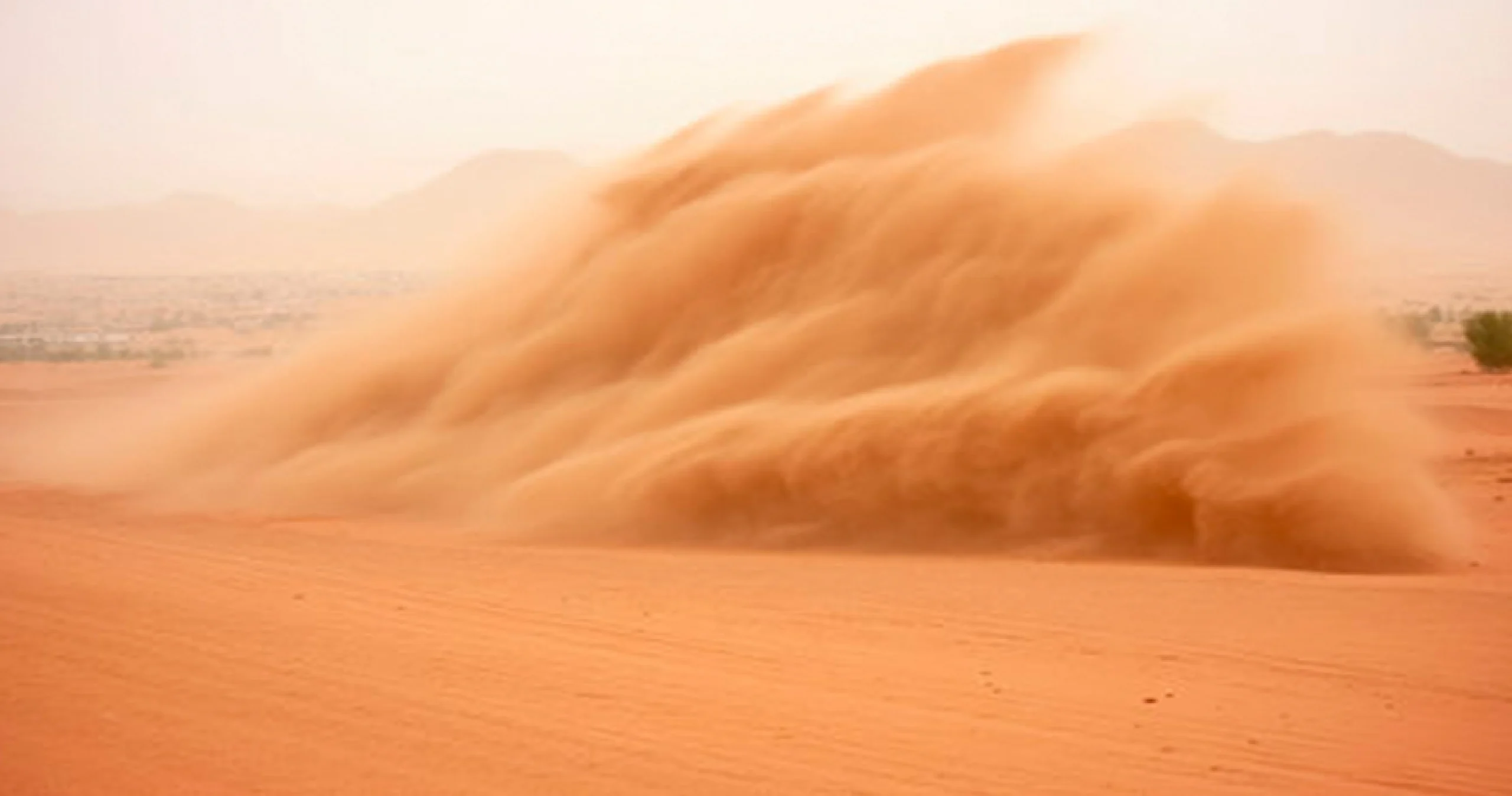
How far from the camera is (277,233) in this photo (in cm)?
18188

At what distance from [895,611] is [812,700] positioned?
2.51 m

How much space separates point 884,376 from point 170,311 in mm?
61771

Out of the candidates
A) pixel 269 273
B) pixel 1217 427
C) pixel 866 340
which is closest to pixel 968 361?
pixel 866 340

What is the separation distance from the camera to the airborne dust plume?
1209 centimetres

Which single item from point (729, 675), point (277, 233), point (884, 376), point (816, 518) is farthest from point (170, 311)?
point (277, 233)

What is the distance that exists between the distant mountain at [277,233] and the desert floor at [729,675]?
4950 inches

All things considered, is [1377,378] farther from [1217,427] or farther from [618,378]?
[618,378]

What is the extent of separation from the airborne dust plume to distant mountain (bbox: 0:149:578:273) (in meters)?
119

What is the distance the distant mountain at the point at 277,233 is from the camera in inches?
5832

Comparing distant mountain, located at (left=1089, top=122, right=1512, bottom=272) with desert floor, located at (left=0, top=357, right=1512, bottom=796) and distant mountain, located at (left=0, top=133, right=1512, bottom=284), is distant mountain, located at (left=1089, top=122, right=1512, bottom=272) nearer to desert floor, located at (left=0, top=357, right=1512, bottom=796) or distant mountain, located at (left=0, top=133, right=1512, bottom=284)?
distant mountain, located at (left=0, top=133, right=1512, bottom=284)

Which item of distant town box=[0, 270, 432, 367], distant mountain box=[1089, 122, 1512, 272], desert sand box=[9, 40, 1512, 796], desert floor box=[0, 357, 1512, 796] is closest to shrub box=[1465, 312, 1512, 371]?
desert sand box=[9, 40, 1512, 796]

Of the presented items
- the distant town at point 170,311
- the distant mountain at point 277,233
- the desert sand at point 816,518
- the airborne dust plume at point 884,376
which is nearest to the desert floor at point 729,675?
the desert sand at point 816,518

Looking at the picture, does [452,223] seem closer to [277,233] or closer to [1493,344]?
[277,233]

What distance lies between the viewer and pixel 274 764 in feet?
19.9
